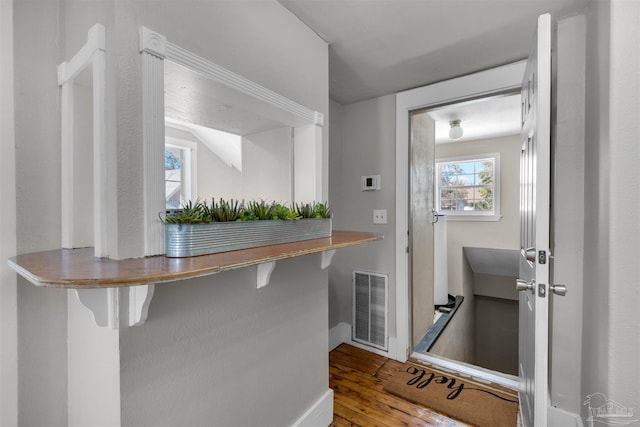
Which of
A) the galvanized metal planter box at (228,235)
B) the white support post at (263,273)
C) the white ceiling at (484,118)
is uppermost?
the white ceiling at (484,118)

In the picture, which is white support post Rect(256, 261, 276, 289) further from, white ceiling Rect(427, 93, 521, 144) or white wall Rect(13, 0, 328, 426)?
white ceiling Rect(427, 93, 521, 144)

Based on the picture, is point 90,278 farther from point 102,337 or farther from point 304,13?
point 304,13

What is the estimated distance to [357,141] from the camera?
107 inches

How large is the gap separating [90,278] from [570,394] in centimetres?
223

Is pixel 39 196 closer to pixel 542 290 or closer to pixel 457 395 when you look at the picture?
pixel 542 290

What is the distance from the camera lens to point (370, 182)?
8.58 feet

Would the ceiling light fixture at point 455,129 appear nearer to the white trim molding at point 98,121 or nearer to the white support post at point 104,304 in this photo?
the white trim molding at point 98,121

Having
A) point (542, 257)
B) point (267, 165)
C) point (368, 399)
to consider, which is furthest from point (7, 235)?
point (368, 399)

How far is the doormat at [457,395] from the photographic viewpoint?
1.76 m

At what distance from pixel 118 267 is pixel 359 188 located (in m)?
2.18

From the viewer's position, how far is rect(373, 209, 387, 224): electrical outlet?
100 inches

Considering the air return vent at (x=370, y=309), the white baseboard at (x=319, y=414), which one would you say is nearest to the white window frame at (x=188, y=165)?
the white baseboard at (x=319, y=414)

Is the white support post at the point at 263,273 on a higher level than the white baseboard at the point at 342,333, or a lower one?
higher

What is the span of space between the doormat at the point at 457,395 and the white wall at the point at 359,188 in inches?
15.4
